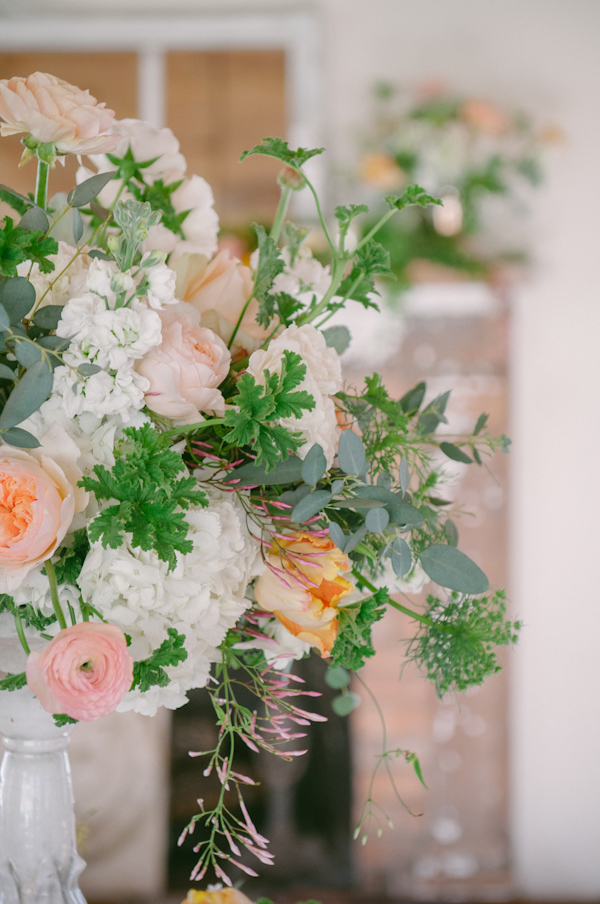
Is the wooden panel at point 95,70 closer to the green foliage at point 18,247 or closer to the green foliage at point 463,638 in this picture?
the green foliage at point 18,247

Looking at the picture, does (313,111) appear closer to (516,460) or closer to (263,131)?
(263,131)

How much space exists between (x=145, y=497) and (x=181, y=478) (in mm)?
31

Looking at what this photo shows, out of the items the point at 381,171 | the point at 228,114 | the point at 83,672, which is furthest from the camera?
the point at 228,114

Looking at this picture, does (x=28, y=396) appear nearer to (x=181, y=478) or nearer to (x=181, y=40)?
(x=181, y=478)

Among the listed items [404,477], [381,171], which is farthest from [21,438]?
[381,171]

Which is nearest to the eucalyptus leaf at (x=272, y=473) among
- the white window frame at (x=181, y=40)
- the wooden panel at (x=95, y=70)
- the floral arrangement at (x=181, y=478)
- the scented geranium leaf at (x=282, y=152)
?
the floral arrangement at (x=181, y=478)

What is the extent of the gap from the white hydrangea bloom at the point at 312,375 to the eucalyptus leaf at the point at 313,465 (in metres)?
0.02

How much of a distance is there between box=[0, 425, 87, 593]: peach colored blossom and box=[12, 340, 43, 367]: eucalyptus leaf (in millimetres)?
56

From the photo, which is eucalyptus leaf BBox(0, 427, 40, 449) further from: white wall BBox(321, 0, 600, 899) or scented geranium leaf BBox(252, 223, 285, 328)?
white wall BBox(321, 0, 600, 899)

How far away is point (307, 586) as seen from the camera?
0.48 metres

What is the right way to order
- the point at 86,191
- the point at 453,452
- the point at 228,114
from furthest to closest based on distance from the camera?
the point at 228,114
the point at 453,452
the point at 86,191

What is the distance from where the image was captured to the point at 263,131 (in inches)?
92.7

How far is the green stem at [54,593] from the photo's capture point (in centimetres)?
44

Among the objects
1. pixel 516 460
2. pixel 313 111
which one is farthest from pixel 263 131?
pixel 516 460
